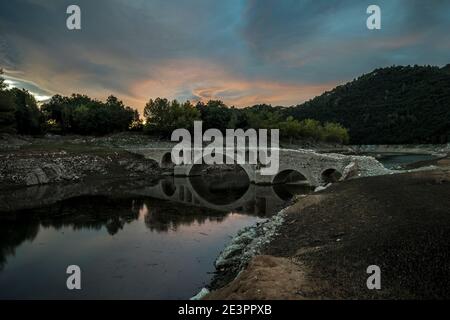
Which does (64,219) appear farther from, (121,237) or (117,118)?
(117,118)

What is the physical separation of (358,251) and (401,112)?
16049 cm

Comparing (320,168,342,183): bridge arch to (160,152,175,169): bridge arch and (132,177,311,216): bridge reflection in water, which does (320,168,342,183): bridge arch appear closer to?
(132,177,311,216): bridge reflection in water

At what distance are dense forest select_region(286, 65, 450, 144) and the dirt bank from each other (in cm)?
11781

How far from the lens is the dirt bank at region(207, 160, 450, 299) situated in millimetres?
9031

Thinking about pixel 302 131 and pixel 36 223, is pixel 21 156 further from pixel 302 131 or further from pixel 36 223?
pixel 302 131

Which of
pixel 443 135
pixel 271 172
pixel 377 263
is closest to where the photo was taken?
pixel 377 263

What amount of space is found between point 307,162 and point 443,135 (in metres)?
103

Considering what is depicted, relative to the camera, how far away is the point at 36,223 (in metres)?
27.9

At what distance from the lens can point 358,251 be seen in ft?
40.7

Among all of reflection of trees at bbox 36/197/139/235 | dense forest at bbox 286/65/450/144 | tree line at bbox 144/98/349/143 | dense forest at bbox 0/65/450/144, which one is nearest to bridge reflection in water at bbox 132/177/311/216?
reflection of trees at bbox 36/197/139/235

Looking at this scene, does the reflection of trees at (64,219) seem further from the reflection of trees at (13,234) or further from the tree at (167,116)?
the tree at (167,116)

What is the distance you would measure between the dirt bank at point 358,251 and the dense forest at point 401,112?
387ft
